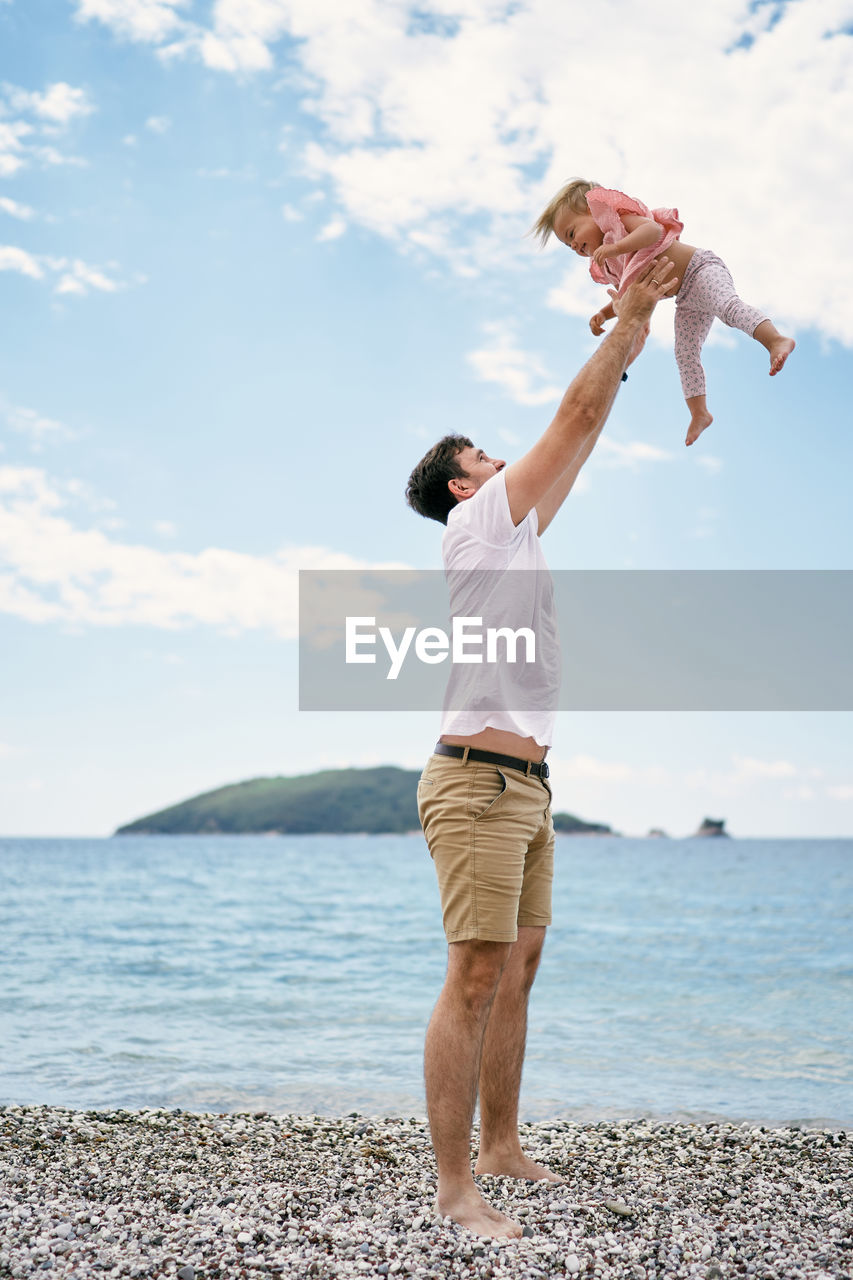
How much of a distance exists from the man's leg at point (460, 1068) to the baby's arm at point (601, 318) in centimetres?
243

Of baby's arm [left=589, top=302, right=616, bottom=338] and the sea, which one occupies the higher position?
baby's arm [left=589, top=302, right=616, bottom=338]

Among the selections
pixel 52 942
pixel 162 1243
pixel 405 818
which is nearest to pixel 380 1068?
pixel 162 1243

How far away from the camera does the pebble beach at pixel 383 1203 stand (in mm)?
2879

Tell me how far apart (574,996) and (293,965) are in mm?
4409

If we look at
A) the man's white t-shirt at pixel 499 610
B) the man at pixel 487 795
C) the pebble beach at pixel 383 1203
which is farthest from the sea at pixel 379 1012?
the man's white t-shirt at pixel 499 610

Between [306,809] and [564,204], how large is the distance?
10854cm

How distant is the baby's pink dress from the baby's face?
0.08 meters

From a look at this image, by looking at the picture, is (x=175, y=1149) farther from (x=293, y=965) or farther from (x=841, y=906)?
(x=841, y=906)

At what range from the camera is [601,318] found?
3963 mm

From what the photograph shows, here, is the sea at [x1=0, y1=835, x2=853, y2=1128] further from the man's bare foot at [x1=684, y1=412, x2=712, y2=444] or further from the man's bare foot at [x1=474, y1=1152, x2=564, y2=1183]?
the man's bare foot at [x1=684, y1=412, x2=712, y2=444]

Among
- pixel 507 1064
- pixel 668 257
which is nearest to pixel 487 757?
pixel 507 1064

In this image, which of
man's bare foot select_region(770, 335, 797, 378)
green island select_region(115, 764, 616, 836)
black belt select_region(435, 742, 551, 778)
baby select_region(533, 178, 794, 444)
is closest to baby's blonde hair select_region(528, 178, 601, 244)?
baby select_region(533, 178, 794, 444)

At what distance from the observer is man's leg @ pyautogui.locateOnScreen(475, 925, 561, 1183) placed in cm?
374

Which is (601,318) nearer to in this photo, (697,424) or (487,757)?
(697,424)
